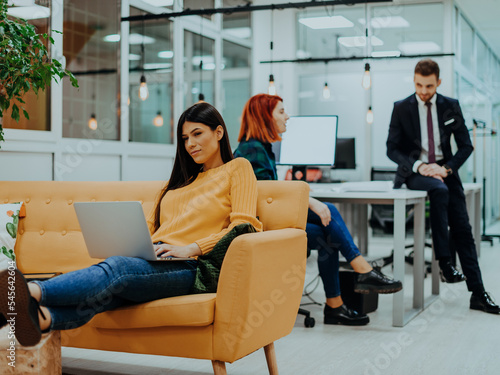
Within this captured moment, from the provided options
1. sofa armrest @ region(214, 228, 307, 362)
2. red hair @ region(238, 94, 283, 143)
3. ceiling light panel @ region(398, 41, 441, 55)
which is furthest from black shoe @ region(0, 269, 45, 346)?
ceiling light panel @ region(398, 41, 441, 55)

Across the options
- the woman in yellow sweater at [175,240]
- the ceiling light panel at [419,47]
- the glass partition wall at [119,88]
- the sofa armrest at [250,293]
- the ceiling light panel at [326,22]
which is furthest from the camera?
the ceiling light panel at [326,22]

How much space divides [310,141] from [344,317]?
122 centimetres

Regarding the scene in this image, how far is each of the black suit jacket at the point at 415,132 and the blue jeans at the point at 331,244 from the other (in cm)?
81

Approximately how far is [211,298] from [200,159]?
65 centimetres

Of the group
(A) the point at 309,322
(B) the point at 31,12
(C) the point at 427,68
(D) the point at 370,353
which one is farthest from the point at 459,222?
(B) the point at 31,12

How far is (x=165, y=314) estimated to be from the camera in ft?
6.85

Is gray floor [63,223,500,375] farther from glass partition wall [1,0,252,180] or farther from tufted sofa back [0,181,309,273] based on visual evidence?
glass partition wall [1,0,252,180]

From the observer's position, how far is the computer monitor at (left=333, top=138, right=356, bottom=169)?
579 cm

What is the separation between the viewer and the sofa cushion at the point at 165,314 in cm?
206

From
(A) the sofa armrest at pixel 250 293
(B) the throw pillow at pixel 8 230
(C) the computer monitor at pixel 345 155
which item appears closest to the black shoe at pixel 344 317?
(A) the sofa armrest at pixel 250 293

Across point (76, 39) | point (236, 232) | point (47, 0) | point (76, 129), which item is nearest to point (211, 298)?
point (236, 232)

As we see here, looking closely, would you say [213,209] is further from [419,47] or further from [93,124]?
[419,47]

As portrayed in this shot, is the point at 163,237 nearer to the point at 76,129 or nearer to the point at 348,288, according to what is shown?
the point at 348,288

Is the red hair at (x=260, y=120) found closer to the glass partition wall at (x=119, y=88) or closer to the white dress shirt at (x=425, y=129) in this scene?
the white dress shirt at (x=425, y=129)
